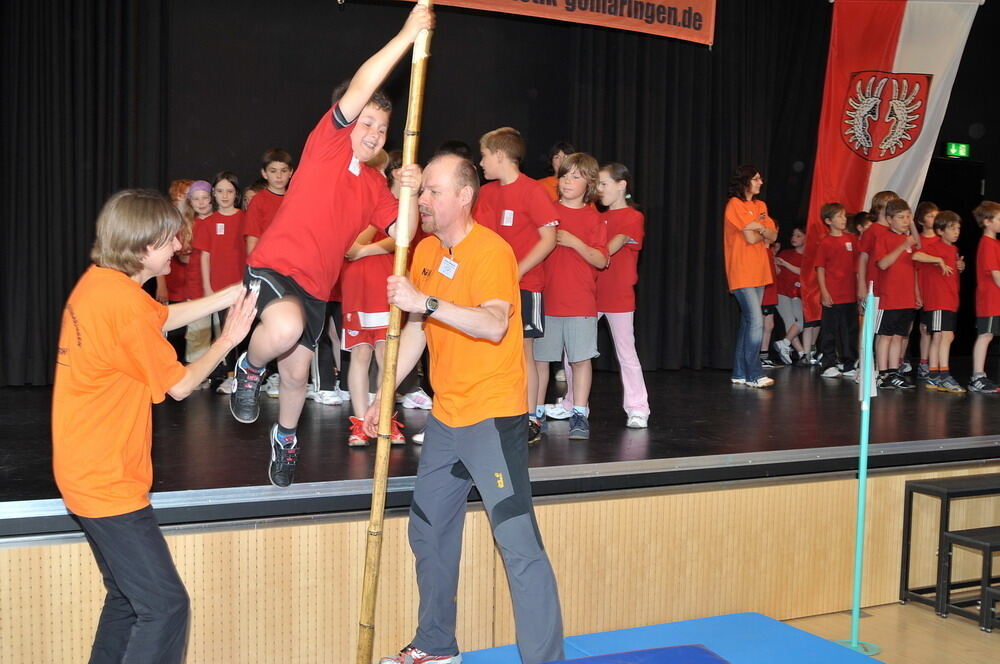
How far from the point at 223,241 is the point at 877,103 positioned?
6184 millimetres

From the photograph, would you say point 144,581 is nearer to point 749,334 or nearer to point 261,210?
point 261,210

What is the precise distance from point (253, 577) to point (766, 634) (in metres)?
1.84

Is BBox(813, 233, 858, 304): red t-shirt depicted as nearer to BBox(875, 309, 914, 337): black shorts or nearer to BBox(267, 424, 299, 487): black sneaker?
BBox(875, 309, 914, 337): black shorts

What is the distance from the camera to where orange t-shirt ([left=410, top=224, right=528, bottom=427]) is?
2807mm

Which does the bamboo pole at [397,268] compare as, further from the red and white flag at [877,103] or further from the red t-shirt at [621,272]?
the red and white flag at [877,103]

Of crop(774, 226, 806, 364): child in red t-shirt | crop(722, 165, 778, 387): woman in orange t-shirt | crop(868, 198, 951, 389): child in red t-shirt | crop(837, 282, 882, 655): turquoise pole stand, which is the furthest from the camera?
crop(774, 226, 806, 364): child in red t-shirt

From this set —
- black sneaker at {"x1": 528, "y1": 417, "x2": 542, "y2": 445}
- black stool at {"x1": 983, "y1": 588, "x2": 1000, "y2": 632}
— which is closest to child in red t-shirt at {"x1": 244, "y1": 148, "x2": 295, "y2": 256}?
black sneaker at {"x1": 528, "y1": 417, "x2": 542, "y2": 445}

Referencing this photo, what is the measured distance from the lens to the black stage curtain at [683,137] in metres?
8.09

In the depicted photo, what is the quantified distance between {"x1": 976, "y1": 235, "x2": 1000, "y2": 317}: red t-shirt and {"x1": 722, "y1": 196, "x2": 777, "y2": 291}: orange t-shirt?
1629 millimetres

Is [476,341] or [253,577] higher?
[476,341]

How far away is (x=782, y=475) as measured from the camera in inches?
166

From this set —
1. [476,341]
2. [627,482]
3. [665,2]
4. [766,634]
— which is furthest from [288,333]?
[665,2]

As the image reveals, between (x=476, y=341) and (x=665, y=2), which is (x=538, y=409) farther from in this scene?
(x=665, y=2)

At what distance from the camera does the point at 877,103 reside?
8.80 m
